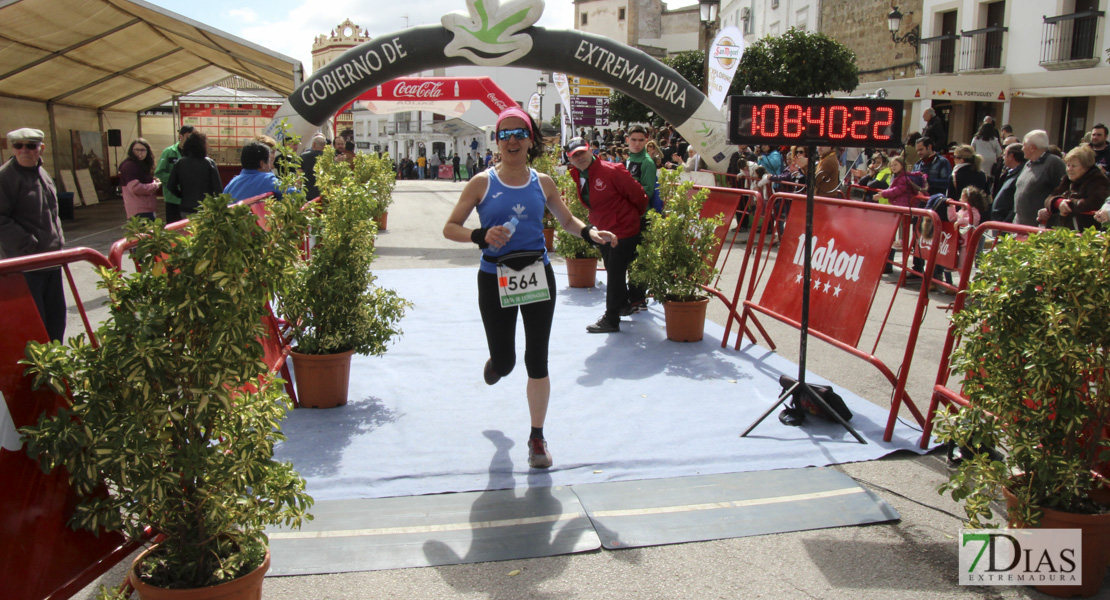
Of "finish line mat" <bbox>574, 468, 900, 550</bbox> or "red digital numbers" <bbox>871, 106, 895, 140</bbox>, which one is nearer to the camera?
"finish line mat" <bbox>574, 468, 900, 550</bbox>

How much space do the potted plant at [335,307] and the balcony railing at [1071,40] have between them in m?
19.6

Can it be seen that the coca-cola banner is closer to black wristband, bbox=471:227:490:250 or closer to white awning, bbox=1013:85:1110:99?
white awning, bbox=1013:85:1110:99

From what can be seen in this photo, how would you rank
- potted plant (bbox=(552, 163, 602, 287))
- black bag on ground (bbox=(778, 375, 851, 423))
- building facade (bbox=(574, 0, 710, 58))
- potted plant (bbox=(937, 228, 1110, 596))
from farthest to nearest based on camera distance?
building facade (bbox=(574, 0, 710, 58)) → potted plant (bbox=(552, 163, 602, 287)) → black bag on ground (bbox=(778, 375, 851, 423)) → potted plant (bbox=(937, 228, 1110, 596))

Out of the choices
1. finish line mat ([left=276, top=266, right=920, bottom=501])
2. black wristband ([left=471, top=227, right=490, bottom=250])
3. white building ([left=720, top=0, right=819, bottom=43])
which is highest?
white building ([left=720, top=0, right=819, bottom=43])

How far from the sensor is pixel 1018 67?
21156 millimetres

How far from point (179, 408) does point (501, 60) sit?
10666 millimetres

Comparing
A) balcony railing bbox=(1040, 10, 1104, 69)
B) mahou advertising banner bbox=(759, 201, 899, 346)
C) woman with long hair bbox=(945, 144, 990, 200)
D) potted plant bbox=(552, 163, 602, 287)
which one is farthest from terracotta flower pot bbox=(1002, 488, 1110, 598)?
balcony railing bbox=(1040, 10, 1104, 69)

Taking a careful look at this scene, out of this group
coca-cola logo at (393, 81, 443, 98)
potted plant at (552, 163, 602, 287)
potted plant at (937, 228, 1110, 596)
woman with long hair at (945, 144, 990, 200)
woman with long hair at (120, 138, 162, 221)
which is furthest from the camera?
coca-cola logo at (393, 81, 443, 98)

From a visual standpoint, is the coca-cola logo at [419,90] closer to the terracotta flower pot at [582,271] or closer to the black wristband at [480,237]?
the terracotta flower pot at [582,271]

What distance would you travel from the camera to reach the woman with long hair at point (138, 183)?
973 centimetres

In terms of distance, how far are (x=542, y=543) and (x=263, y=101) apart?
77.8 ft

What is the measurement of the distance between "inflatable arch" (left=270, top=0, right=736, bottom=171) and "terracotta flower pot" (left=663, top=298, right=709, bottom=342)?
19.4 ft

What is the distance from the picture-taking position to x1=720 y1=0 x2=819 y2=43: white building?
32156 mm

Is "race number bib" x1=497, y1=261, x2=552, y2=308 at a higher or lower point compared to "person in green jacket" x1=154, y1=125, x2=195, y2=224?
lower
